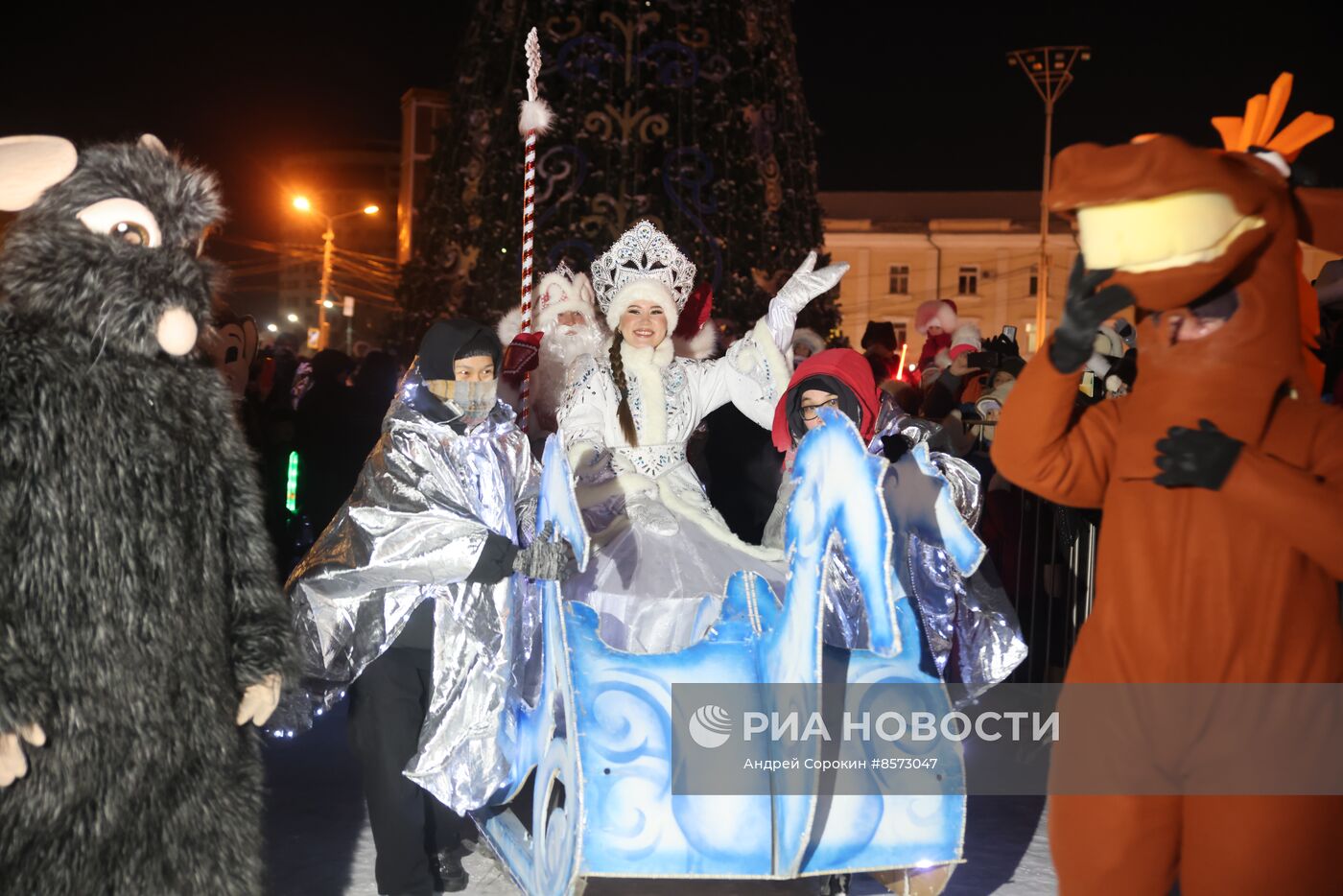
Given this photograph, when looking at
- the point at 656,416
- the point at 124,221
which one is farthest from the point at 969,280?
the point at 124,221

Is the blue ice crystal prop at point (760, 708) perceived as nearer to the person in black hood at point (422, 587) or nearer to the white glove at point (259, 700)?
the person in black hood at point (422, 587)

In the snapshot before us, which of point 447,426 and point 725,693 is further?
point 447,426

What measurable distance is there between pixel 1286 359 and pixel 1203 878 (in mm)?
1031

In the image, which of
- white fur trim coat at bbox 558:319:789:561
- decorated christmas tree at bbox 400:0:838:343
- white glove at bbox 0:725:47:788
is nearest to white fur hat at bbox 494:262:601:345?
decorated christmas tree at bbox 400:0:838:343

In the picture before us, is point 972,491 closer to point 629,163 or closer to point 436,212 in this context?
point 629,163

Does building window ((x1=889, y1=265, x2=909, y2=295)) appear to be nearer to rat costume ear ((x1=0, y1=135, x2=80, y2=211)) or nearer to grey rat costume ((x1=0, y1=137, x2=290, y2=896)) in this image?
grey rat costume ((x1=0, y1=137, x2=290, y2=896))

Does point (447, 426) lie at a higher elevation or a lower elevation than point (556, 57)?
lower

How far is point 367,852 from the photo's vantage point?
4926 millimetres

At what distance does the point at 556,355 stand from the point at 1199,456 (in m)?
4.32

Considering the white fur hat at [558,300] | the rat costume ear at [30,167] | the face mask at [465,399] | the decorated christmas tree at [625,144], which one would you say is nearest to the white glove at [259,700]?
the rat costume ear at [30,167]

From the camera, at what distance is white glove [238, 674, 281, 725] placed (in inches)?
126

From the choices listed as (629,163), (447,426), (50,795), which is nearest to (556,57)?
(629,163)

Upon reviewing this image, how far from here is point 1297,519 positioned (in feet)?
8.43

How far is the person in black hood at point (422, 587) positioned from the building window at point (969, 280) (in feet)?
138
